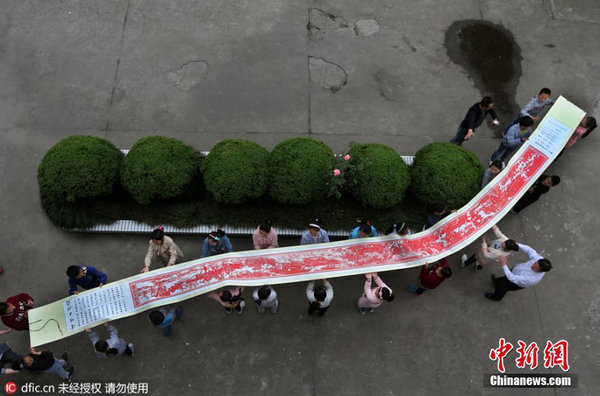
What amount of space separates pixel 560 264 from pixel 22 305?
795 centimetres

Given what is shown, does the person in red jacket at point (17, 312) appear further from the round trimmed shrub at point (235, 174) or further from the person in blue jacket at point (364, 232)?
the person in blue jacket at point (364, 232)

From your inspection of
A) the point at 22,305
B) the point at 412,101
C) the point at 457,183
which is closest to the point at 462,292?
the point at 457,183

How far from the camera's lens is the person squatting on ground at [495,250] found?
552 cm

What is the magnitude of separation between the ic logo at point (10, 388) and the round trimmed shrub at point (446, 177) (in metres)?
6.44

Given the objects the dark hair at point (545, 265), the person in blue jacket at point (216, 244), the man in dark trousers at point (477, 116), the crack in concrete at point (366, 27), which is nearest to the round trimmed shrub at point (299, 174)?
the person in blue jacket at point (216, 244)

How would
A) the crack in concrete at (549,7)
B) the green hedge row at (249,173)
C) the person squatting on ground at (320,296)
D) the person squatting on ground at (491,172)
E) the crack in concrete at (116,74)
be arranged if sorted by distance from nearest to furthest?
the person squatting on ground at (320,296)
the green hedge row at (249,173)
the person squatting on ground at (491,172)
the crack in concrete at (116,74)
the crack in concrete at (549,7)

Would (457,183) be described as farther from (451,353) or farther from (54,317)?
(54,317)

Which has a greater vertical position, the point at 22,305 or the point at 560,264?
the point at 560,264

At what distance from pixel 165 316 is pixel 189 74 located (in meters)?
5.04

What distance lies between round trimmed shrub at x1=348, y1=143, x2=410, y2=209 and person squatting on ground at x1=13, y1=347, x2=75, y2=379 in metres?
4.63

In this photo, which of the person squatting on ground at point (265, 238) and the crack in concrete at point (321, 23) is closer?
the person squatting on ground at point (265, 238)

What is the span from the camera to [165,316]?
5445 millimetres

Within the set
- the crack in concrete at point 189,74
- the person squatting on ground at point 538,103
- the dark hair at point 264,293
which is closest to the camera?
the dark hair at point 264,293

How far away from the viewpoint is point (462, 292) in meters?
6.47
